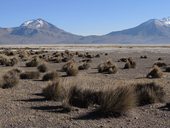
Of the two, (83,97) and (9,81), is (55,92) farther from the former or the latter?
(9,81)

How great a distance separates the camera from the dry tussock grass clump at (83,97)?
645 inches

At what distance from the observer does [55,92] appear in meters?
18.1

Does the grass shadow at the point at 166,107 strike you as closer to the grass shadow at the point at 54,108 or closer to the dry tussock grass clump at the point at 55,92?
the grass shadow at the point at 54,108

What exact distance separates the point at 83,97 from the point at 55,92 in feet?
5.51

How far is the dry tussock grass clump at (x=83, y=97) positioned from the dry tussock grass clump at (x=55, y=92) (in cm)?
39

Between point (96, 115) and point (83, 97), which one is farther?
point (83, 97)

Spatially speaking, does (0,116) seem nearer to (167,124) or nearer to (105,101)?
(105,101)

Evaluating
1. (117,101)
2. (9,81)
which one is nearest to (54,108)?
(117,101)

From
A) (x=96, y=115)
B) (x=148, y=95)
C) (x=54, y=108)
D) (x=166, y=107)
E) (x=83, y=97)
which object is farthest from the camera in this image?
(x=148, y=95)

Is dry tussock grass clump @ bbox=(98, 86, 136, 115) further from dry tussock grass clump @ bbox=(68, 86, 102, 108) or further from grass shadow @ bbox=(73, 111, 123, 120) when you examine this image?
dry tussock grass clump @ bbox=(68, 86, 102, 108)

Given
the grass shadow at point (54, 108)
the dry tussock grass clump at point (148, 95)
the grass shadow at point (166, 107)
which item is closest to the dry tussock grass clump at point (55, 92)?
the grass shadow at point (54, 108)

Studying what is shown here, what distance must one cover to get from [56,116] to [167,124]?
352 cm

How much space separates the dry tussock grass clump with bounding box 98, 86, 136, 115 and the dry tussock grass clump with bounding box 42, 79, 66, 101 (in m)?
2.73

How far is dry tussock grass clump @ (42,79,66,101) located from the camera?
1759cm
